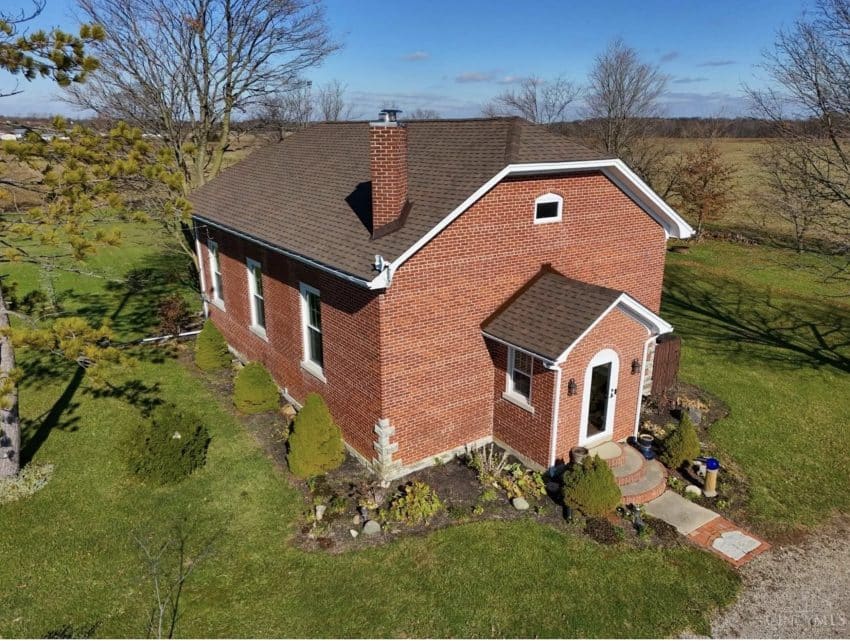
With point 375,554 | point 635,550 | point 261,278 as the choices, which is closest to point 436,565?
point 375,554

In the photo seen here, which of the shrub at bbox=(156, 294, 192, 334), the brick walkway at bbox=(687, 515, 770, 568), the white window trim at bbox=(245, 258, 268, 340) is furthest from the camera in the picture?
the shrub at bbox=(156, 294, 192, 334)

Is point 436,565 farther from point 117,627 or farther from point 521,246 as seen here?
point 521,246

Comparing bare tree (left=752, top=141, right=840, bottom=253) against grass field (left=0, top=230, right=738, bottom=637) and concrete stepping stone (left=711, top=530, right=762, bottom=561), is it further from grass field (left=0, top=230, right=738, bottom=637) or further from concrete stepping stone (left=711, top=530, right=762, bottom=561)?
grass field (left=0, top=230, right=738, bottom=637)

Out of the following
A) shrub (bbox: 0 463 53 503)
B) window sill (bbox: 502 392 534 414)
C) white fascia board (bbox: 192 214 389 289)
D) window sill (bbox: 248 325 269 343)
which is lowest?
shrub (bbox: 0 463 53 503)

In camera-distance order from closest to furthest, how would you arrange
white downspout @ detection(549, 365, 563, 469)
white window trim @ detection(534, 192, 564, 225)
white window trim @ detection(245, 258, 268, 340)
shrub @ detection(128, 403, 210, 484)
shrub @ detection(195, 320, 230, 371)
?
1. white downspout @ detection(549, 365, 563, 469)
2. shrub @ detection(128, 403, 210, 484)
3. white window trim @ detection(534, 192, 564, 225)
4. white window trim @ detection(245, 258, 268, 340)
5. shrub @ detection(195, 320, 230, 371)

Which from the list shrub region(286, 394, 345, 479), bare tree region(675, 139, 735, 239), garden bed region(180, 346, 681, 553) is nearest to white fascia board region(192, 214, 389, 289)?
shrub region(286, 394, 345, 479)

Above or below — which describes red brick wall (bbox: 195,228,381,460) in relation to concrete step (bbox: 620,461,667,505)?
above

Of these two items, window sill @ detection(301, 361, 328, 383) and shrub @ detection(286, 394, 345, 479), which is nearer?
shrub @ detection(286, 394, 345, 479)

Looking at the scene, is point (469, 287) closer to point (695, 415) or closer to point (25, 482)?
point (695, 415)
